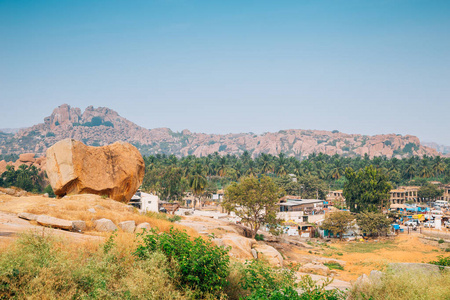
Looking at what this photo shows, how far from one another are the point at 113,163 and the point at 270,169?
91235 mm

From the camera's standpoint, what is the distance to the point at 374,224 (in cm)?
4684

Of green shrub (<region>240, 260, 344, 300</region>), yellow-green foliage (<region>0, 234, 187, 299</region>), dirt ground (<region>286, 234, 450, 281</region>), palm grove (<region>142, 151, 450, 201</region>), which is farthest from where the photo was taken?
palm grove (<region>142, 151, 450, 201</region>)

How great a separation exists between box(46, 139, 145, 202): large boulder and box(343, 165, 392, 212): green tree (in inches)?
1815

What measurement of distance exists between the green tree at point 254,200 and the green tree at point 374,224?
2130 cm

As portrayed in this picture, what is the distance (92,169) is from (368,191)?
5053cm

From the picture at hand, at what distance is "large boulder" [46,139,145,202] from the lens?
20.6 metres

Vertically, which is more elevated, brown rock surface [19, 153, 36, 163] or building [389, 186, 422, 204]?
brown rock surface [19, 153, 36, 163]

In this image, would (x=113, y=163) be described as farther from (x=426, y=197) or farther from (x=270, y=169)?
(x=426, y=197)

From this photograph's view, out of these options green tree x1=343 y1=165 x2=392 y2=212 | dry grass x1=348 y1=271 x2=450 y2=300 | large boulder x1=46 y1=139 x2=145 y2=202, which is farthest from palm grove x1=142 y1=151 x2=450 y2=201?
dry grass x1=348 y1=271 x2=450 y2=300

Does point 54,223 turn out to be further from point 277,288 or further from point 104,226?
point 277,288

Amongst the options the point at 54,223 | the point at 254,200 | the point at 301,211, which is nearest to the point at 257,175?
the point at 301,211

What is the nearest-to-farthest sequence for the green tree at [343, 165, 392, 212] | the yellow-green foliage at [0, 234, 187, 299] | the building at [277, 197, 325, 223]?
the yellow-green foliage at [0, 234, 187, 299], the green tree at [343, 165, 392, 212], the building at [277, 197, 325, 223]

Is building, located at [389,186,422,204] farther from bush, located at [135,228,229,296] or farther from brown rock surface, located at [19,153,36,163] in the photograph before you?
brown rock surface, located at [19,153,36,163]

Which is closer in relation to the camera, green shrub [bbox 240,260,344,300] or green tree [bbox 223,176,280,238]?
green shrub [bbox 240,260,344,300]
